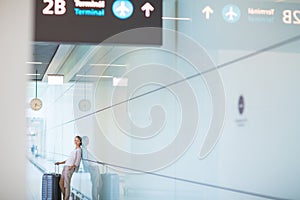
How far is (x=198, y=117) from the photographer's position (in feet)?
15.9

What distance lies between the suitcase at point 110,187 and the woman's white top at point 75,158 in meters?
0.69

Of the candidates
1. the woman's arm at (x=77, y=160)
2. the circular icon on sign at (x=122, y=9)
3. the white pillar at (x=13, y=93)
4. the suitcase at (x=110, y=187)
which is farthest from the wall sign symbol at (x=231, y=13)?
the woman's arm at (x=77, y=160)

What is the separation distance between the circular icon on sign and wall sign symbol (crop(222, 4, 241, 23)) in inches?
30.1

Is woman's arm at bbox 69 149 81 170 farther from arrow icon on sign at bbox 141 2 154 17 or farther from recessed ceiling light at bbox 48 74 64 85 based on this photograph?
arrow icon on sign at bbox 141 2 154 17

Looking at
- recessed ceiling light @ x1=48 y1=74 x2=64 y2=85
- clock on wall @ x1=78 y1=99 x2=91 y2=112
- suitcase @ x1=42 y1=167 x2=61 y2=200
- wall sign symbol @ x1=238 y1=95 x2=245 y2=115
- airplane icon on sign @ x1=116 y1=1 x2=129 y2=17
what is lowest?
suitcase @ x1=42 y1=167 x2=61 y2=200

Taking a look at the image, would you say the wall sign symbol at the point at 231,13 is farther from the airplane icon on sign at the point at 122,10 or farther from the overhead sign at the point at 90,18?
the airplane icon on sign at the point at 122,10

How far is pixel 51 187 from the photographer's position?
897cm

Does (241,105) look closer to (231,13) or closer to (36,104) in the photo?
(231,13)

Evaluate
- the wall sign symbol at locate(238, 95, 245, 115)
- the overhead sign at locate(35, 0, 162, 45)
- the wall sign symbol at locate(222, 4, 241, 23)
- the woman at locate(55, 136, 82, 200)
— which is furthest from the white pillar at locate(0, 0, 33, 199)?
the woman at locate(55, 136, 82, 200)

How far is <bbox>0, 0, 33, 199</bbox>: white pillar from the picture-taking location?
2275 millimetres

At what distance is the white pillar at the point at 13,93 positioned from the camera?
2275 millimetres

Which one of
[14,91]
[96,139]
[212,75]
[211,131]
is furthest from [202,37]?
[96,139]

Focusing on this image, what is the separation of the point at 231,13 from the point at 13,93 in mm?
2545

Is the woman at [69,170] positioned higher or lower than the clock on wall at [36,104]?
lower
